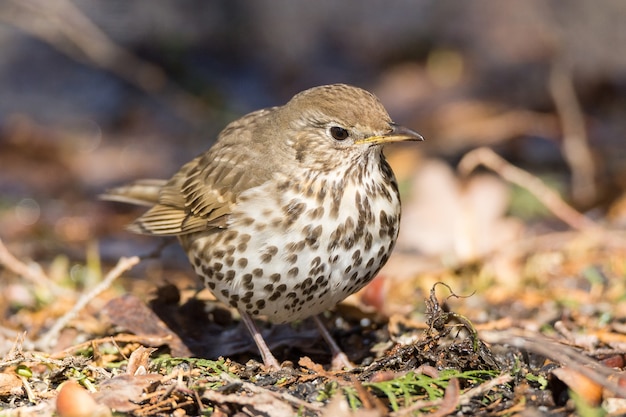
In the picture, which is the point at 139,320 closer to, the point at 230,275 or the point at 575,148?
the point at 230,275

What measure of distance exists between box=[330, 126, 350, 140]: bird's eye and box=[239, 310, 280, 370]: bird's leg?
92 centimetres

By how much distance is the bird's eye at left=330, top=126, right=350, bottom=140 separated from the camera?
4.34 meters

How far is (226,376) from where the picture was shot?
3.62 metres

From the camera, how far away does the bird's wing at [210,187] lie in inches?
179

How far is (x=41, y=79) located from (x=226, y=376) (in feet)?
28.1

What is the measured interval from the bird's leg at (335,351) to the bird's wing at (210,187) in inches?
28.1

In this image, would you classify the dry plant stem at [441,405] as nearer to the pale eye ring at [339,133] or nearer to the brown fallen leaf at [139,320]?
the pale eye ring at [339,133]

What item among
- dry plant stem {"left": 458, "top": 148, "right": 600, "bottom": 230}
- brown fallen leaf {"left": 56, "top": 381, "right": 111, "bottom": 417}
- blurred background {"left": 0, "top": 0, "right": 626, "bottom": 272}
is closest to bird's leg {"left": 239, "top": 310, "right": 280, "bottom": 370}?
brown fallen leaf {"left": 56, "top": 381, "right": 111, "bottom": 417}

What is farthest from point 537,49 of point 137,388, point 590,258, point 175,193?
point 137,388

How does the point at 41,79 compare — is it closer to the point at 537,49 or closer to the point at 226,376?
the point at 537,49

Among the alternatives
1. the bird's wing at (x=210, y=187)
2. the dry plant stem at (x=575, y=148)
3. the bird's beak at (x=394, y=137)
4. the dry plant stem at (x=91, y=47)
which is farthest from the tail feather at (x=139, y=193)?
the dry plant stem at (x=91, y=47)

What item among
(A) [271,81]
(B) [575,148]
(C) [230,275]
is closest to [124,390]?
(C) [230,275]

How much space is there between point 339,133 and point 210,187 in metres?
0.79

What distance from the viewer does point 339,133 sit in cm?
434
